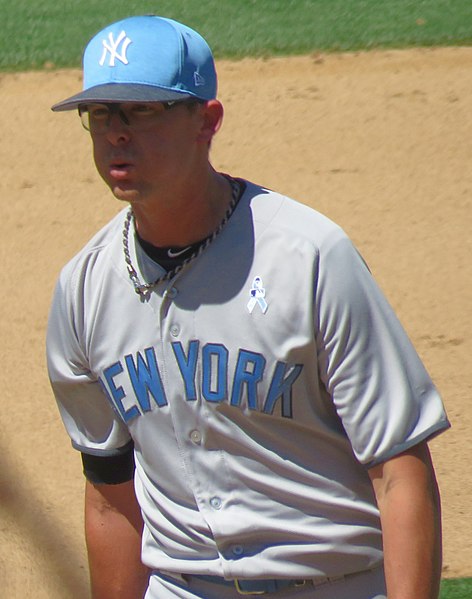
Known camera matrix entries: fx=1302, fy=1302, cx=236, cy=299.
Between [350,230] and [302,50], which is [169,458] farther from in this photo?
[302,50]

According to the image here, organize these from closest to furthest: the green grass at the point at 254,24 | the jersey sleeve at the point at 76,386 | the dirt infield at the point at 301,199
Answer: the jersey sleeve at the point at 76,386, the dirt infield at the point at 301,199, the green grass at the point at 254,24

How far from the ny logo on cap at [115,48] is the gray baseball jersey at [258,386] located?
0.35m

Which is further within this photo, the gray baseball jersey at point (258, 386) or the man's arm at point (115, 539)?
Result: the man's arm at point (115, 539)

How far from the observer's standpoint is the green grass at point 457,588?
4.29 m

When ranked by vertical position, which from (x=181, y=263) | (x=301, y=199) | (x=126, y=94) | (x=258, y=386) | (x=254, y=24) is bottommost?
(x=301, y=199)

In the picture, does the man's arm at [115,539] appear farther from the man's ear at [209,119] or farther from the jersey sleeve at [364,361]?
the man's ear at [209,119]

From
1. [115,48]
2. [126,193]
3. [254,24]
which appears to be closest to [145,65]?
[115,48]

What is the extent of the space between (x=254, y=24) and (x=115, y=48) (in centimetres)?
575

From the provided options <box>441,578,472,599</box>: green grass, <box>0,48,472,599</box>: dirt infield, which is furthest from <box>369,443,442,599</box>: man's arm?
<box>0,48,472,599</box>: dirt infield

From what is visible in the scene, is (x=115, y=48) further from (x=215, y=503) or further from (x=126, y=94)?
(x=215, y=503)

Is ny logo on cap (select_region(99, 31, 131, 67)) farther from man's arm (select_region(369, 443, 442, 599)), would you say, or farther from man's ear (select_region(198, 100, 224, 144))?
man's arm (select_region(369, 443, 442, 599))

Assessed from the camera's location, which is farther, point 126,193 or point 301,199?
point 301,199

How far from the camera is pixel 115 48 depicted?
7.69 ft

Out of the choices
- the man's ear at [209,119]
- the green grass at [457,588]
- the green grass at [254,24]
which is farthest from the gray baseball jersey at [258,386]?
the green grass at [254,24]
